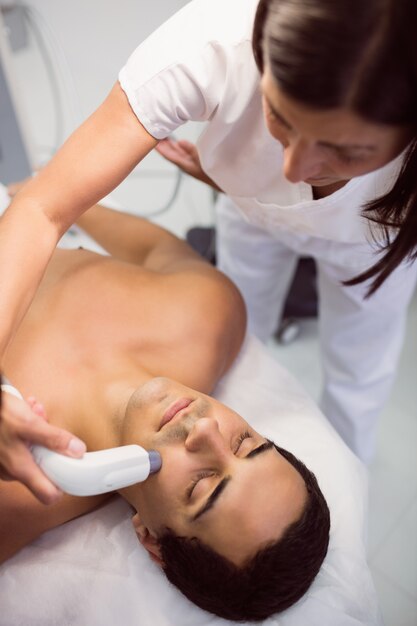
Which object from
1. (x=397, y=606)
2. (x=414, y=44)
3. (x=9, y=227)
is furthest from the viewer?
(x=397, y=606)

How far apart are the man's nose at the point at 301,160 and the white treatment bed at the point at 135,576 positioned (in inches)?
25.7

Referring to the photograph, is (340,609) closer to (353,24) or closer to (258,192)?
(258,192)

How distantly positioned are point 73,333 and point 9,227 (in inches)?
15.0

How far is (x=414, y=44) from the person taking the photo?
611mm

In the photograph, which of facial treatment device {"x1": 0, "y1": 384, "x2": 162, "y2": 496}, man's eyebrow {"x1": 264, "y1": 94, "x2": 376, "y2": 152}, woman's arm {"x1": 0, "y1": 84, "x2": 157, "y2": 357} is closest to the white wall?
woman's arm {"x1": 0, "y1": 84, "x2": 157, "y2": 357}

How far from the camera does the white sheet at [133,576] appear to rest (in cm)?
103

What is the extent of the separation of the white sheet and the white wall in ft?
3.67

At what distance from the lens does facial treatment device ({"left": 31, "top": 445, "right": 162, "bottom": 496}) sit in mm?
779

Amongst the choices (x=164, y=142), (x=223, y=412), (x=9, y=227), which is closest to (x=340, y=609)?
(x=223, y=412)

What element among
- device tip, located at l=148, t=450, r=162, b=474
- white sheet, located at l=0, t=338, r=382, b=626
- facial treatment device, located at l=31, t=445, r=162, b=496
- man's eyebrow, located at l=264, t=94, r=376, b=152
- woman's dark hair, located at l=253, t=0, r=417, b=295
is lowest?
white sheet, located at l=0, t=338, r=382, b=626

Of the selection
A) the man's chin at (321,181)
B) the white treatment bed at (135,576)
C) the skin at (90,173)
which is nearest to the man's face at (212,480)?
the white treatment bed at (135,576)

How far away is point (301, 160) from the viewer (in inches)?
30.0

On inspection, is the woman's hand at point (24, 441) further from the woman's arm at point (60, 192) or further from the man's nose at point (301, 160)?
the man's nose at point (301, 160)

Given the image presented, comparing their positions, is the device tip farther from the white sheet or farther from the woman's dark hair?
the woman's dark hair
